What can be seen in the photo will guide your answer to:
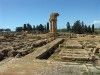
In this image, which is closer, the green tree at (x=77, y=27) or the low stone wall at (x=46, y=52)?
the low stone wall at (x=46, y=52)

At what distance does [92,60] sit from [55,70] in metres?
2.90

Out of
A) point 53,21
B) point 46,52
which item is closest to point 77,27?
point 53,21

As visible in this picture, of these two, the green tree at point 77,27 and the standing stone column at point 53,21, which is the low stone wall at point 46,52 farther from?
the green tree at point 77,27

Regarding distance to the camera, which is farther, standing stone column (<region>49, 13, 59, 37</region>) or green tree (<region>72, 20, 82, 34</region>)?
green tree (<region>72, 20, 82, 34</region>)

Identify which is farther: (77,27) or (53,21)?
(77,27)

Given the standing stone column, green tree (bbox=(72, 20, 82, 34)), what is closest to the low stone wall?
the standing stone column

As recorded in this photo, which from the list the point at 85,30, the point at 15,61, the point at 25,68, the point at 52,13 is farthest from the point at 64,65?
the point at 85,30

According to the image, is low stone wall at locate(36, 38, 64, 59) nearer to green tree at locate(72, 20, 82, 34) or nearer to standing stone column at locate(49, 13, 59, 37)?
standing stone column at locate(49, 13, 59, 37)

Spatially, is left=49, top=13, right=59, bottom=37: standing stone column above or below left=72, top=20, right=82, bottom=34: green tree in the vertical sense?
above

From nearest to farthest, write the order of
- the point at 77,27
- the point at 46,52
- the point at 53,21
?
the point at 46,52, the point at 53,21, the point at 77,27

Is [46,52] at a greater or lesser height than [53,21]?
lesser

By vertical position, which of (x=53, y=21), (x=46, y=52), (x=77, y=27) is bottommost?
(x=46, y=52)

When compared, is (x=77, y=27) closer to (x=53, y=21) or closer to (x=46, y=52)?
(x=53, y=21)

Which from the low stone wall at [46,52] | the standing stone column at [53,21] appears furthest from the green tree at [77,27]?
the low stone wall at [46,52]
